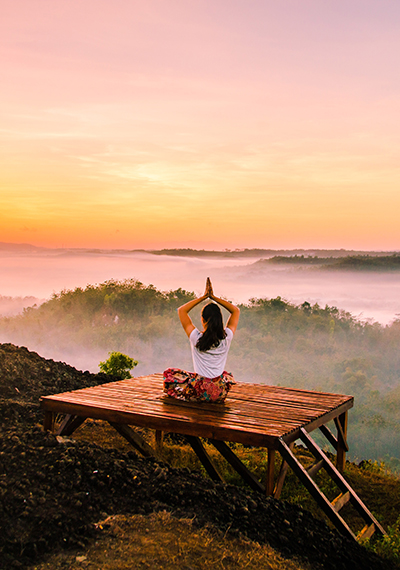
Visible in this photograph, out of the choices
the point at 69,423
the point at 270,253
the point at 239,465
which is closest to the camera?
the point at 239,465

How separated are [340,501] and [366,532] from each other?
0.96ft

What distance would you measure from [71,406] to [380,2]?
29.4 ft

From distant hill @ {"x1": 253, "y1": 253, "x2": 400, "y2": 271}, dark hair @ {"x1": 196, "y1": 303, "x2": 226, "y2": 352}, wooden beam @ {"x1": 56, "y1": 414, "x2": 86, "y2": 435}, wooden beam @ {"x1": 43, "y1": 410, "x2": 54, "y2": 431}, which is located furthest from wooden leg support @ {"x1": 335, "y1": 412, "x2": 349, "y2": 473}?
distant hill @ {"x1": 253, "y1": 253, "x2": 400, "y2": 271}

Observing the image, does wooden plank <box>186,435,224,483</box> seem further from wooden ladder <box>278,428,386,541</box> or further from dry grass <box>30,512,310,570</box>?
dry grass <box>30,512,310,570</box>

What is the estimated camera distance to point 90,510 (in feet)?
11.4

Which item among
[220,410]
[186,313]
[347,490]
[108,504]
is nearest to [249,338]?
[186,313]

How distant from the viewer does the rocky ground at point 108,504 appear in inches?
126

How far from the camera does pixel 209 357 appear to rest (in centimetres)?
471

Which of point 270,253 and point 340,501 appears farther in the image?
point 270,253

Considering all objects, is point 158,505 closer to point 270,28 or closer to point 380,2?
point 270,28

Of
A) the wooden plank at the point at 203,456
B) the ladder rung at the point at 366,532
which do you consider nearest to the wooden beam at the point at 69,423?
the wooden plank at the point at 203,456

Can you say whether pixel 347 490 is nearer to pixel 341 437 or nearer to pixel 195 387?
pixel 341 437

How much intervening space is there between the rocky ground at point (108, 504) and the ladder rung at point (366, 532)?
41 cm

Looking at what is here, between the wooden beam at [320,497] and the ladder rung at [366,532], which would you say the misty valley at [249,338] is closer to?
the ladder rung at [366,532]
